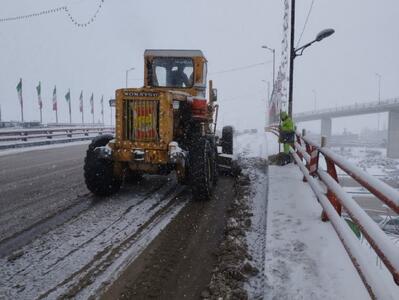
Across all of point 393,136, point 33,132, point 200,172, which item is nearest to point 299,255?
point 200,172

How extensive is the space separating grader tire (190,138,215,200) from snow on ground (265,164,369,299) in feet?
4.08

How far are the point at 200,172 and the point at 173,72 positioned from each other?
125 inches

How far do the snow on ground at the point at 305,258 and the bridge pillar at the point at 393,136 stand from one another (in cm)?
7062

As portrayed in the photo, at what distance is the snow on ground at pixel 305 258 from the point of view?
3.14 metres

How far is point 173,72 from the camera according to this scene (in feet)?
28.8

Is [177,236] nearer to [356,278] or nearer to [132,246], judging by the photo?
[132,246]

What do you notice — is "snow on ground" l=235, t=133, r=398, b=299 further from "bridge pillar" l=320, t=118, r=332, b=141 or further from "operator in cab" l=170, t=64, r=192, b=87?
"bridge pillar" l=320, t=118, r=332, b=141

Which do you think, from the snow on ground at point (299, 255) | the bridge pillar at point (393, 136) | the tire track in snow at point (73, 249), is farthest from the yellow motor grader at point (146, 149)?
the bridge pillar at point (393, 136)

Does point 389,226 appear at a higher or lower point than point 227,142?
lower

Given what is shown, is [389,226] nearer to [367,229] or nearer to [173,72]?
[173,72]

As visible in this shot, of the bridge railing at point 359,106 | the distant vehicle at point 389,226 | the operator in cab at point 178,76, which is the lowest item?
the distant vehicle at point 389,226

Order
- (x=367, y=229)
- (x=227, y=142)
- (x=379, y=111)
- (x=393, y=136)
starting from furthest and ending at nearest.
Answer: (x=379, y=111)
(x=393, y=136)
(x=227, y=142)
(x=367, y=229)

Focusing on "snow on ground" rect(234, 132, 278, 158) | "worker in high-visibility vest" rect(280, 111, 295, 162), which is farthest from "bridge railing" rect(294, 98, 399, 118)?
"worker in high-visibility vest" rect(280, 111, 295, 162)

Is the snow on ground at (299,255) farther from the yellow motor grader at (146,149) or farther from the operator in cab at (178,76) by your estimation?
the operator in cab at (178,76)
